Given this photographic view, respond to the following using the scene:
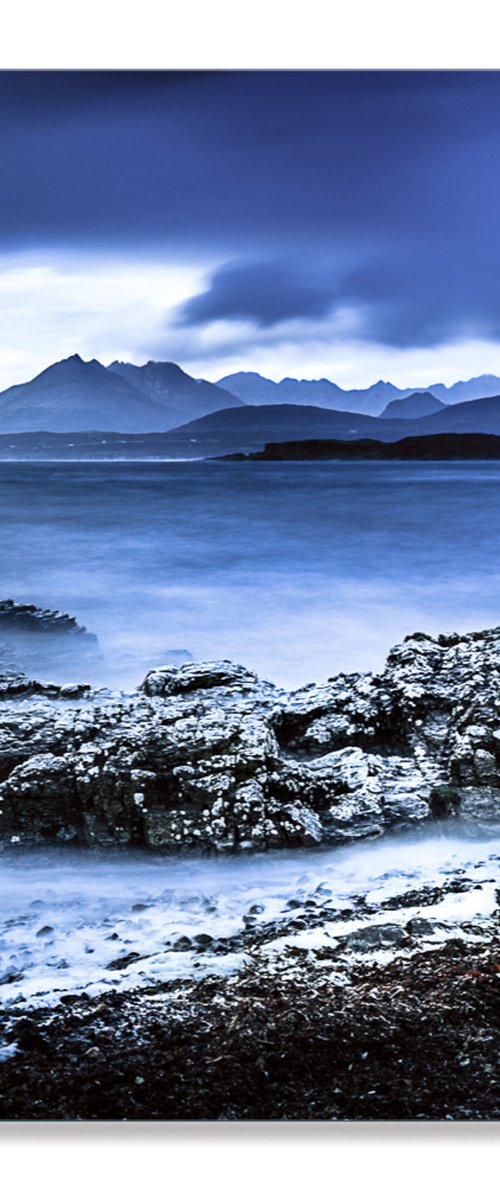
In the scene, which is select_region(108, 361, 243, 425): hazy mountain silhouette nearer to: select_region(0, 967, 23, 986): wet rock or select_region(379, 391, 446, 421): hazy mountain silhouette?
select_region(379, 391, 446, 421): hazy mountain silhouette

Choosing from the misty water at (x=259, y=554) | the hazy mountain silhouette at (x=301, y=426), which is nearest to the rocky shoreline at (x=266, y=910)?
the misty water at (x=259, y=554)

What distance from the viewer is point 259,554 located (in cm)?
294

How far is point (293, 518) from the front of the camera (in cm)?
296

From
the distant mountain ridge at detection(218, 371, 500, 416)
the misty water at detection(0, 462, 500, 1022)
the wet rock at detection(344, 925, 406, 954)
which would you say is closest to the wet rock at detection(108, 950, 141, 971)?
the wet rock at detection(344, 925, 406, 954)

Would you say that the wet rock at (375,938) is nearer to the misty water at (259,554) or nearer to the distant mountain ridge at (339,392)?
the misty water at (259,554)

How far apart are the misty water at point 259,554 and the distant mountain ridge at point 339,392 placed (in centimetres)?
19

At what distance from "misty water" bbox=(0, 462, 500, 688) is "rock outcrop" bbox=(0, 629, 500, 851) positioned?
12 cm

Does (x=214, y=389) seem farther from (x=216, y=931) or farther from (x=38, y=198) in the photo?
(x=216, y=931)

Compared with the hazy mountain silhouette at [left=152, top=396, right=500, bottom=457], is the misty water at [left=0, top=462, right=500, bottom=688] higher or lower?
lower

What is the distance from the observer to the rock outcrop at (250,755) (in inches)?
96.7

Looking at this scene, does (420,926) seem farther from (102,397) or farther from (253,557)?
(102,397)

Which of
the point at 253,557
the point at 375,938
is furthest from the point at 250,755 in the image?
the point at 253,557

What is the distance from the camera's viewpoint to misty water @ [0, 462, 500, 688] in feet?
9.32

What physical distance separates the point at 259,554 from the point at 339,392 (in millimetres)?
545
